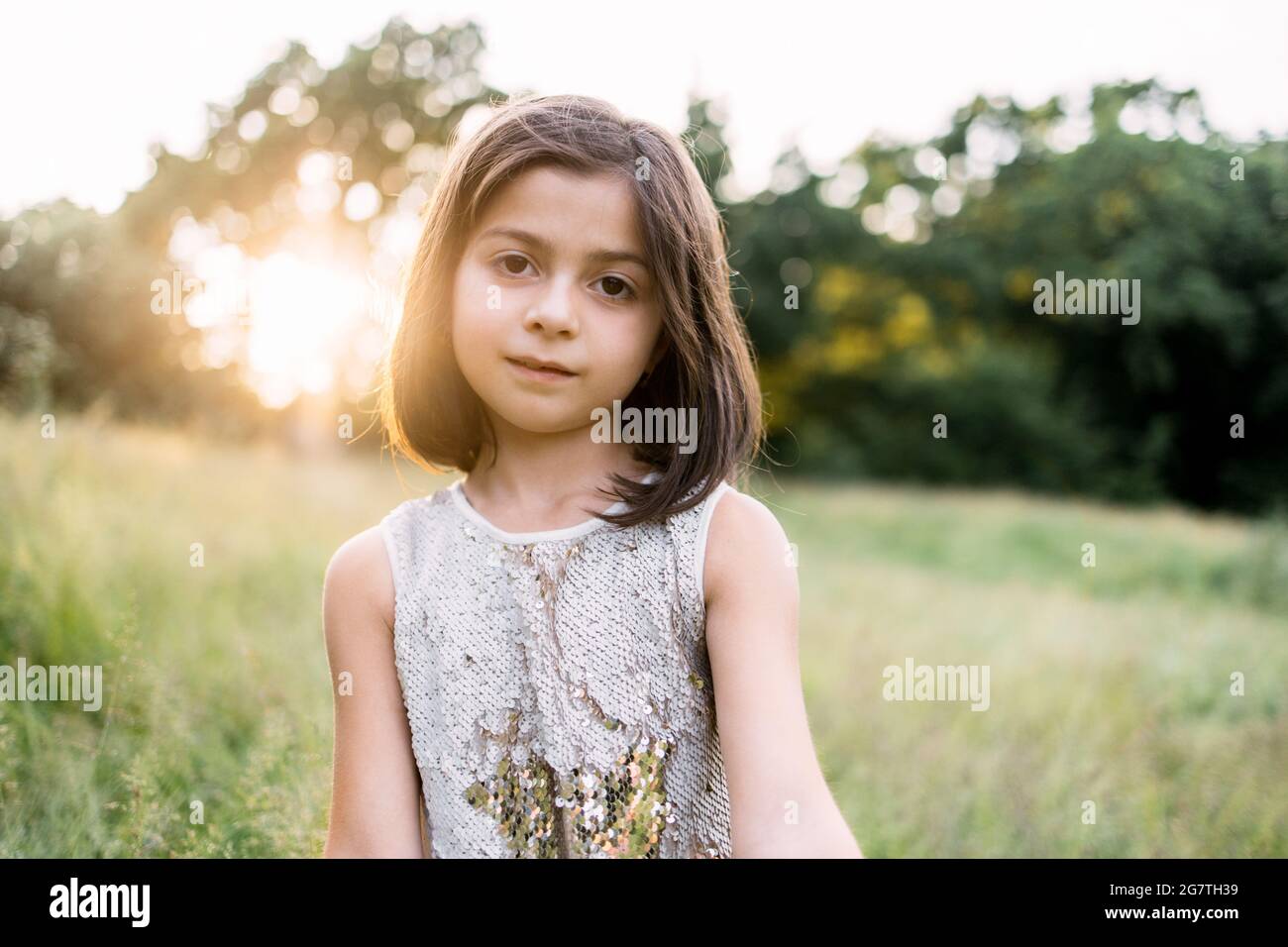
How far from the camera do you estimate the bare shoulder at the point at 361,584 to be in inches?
67.7

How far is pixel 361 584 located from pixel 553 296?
64cm

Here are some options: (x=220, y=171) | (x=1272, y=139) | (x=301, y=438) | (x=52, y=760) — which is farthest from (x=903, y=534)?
(x=52, y=760)

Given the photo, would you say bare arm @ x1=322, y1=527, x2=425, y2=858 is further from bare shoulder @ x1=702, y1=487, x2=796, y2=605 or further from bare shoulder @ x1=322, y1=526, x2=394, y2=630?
bare shoulder @ x1=702, y1=487, x2=796, y2=605

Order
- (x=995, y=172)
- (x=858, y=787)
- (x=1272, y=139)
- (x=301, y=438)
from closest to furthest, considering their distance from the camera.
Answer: (x=858, y=787), (x=1272, y=139), (x=301, y=438), (x=995, y=172)

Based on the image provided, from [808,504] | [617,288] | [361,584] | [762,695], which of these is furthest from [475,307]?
[808,504]

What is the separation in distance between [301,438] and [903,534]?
859cm

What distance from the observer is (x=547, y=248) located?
5.15 ft

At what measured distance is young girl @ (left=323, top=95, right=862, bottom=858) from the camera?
1577 millimetres

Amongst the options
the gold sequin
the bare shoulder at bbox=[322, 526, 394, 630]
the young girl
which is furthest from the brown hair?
the gold sequin

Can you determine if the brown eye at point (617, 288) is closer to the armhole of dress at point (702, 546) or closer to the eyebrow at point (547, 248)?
the eyebrow at point (547, 248)

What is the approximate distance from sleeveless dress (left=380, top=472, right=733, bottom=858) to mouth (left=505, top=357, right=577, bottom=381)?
27cm
